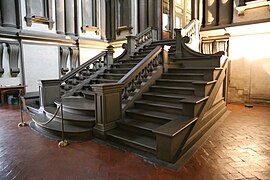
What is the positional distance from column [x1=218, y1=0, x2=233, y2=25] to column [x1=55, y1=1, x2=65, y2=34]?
700 cm

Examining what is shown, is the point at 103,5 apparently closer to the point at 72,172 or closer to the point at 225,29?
the point at 225,29

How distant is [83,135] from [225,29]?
6796mm

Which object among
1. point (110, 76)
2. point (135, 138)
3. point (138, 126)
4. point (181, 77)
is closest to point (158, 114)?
point (138, 126)

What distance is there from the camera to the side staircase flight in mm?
3279

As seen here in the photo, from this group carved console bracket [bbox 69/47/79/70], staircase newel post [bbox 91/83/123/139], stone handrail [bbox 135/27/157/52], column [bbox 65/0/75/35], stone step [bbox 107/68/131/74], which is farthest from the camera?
carved console bracket [bbox 69/47/79/70]

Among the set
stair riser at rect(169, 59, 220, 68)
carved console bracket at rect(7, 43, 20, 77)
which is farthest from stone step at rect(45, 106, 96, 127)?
carved console bracket at rect(7, 43, 20, 77)

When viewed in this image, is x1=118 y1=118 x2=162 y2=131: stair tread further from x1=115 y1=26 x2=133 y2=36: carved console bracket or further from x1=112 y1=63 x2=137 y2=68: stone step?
x1=115 y1=26 x2=133 y2=36: carved console bracket

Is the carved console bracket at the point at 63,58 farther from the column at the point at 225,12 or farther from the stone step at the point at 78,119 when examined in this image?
the column at the point at 225,12

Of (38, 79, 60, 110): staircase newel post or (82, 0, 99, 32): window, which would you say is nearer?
(38, 79, 60, 110): staircase newel post

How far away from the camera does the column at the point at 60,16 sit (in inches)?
340

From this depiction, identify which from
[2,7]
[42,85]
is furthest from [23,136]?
[2,7]

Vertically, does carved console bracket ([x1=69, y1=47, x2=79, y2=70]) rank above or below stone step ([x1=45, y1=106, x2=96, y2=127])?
above

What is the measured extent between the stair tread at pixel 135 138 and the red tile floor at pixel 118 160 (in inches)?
9.5

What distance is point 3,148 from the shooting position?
136 inches
